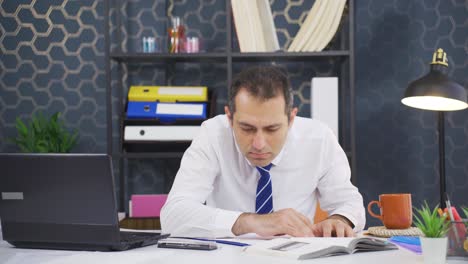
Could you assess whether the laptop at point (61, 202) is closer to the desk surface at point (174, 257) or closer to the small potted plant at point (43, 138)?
the desk surface at point (174, 257)

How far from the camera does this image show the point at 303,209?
233cm

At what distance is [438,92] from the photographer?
2.70 m

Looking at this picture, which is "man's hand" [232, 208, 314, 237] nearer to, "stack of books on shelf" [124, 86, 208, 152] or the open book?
the open book

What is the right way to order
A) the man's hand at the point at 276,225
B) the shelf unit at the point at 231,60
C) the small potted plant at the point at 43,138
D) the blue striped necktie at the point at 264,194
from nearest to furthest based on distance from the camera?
1. the man's hand at the point at 276,225
2. the blue striped necktie at the point at 264,194
3. the shelf unit at the point at 231,60
4. the small potted plant at the point at 43,138

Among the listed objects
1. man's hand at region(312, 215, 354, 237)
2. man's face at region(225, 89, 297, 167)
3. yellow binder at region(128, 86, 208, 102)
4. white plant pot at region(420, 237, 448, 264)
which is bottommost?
man's hand at region(312, 215, 354, 237)

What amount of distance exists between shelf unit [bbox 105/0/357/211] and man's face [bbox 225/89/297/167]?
3.44 ft

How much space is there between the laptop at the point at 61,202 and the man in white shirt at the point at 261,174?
387 millimetres

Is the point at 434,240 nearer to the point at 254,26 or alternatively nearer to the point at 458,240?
the point at 458,240

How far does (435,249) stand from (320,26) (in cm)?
192

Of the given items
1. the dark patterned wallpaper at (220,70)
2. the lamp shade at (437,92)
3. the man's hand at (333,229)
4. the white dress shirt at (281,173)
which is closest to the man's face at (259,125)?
the white dress shirt at (281,173)

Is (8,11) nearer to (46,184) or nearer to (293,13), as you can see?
(293,13)

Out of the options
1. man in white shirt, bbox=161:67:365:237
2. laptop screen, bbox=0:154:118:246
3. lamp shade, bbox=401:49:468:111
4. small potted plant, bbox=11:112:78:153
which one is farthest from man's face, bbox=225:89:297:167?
small potted plant, bbox=11:112:78:153

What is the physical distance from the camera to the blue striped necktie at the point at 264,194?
2.17 meters

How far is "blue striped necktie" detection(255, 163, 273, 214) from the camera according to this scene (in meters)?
2.17
